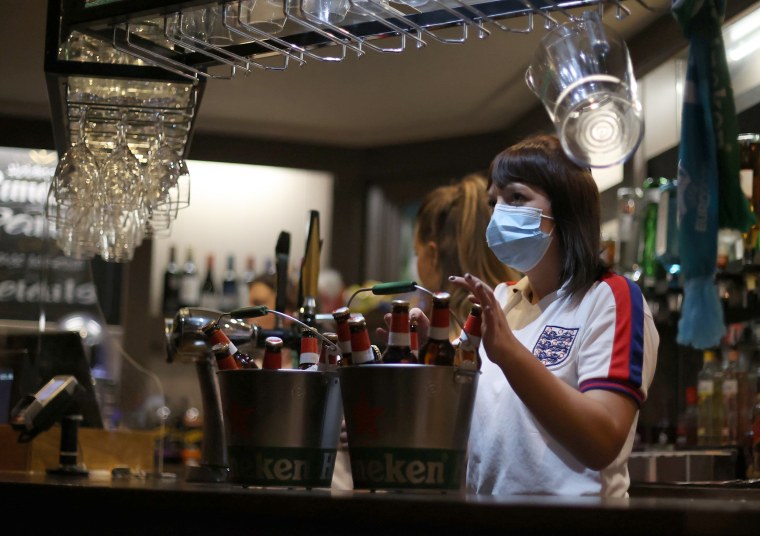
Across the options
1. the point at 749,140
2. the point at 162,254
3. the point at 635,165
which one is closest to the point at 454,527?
the point at 749,140

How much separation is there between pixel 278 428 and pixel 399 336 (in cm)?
19

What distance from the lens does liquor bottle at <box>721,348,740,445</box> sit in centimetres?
297

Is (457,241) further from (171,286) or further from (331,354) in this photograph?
(171,286)

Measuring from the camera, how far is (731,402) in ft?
9.82

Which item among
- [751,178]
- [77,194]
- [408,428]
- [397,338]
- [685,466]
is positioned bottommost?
[685,466]

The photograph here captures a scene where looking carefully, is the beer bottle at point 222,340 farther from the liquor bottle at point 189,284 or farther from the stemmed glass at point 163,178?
the liquor bottle at point 189,284

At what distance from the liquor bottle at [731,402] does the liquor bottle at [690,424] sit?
0.19m

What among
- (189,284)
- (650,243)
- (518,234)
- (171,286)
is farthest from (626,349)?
(171,286)

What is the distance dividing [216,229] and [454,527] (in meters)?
4.37

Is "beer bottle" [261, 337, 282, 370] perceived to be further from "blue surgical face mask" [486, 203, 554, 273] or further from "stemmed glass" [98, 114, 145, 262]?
"stemmed glass" [98, 114, 145, 262]

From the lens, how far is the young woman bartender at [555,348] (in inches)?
56.6

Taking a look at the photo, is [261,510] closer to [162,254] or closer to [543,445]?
[543,445]

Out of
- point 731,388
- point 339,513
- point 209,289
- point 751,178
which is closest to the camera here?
point 339,513

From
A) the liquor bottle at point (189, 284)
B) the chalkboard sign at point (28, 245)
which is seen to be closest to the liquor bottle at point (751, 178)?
the chalkboard sign at point (28, 245)
